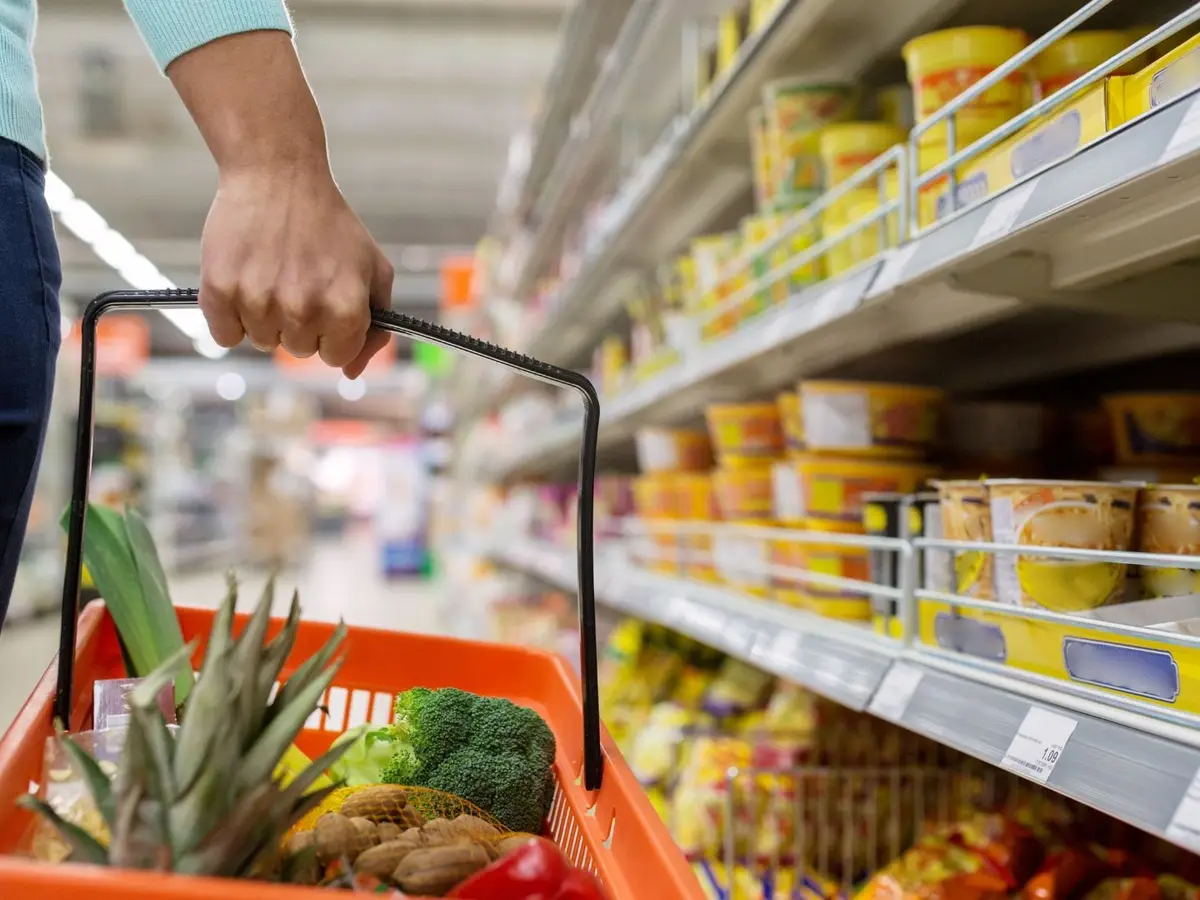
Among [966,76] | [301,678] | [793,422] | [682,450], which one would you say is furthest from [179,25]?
[682,450]

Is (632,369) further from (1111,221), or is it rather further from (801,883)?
(1111,221)

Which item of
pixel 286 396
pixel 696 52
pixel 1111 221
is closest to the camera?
pixel 1111 221

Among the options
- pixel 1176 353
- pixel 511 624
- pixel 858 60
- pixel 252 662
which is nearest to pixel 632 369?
pixel 858 60

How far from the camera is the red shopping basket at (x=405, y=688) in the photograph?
1.82 ft

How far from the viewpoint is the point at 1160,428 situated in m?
1.34

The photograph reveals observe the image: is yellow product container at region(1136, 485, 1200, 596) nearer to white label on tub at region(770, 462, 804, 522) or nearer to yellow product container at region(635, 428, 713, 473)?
white label on tub at region(770, 462, 804, 522)

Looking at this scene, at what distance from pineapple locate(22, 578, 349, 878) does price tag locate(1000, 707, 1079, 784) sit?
1.86 ft

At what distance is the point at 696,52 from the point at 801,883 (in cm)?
173

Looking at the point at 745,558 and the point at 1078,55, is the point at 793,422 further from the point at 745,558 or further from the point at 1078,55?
the point at 1078,55

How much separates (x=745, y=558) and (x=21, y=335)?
1.21 metres

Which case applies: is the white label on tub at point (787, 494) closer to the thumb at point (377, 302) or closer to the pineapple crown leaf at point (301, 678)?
the thumb at point (377, 302)

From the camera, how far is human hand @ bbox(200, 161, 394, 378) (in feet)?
2.67

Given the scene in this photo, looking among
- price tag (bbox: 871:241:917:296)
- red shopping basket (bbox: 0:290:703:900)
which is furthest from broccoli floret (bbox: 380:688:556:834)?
price tag (bbox: 871:241:917:296)

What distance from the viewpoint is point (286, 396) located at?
13781 millimetres
